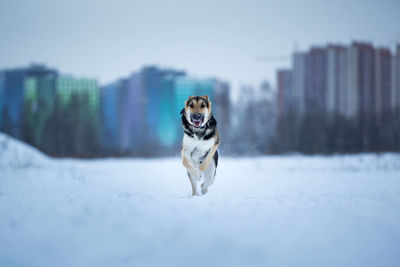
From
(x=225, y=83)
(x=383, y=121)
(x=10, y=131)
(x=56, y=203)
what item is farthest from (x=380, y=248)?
(x=225, y=83)

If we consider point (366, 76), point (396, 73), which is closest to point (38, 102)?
point (366, 76)

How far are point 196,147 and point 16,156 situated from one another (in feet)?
56.4

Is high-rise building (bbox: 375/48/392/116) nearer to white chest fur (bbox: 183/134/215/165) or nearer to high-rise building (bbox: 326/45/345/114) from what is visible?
high-rise building (bbox: 326/45/345/114)

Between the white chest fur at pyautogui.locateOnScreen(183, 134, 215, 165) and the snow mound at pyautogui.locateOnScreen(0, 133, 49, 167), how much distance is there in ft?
49.5

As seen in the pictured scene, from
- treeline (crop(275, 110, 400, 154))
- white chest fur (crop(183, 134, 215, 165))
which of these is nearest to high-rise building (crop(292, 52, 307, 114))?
treeline (crop(275, 110, 400, 154))

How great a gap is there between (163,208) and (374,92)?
62.0 metres

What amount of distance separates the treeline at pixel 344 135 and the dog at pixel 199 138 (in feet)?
104

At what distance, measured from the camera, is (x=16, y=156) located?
835 inches

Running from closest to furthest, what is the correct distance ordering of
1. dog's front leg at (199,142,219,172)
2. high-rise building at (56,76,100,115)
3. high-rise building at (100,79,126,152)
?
dog's front leg at (199,142,219,172), high-rise building at (56,76,100,115), high-rise building at (100,79,126,152)

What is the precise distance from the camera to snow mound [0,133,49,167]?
20.3 metres

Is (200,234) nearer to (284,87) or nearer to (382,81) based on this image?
(284,87)

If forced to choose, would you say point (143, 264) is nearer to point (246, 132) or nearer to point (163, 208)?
point (163, 208)

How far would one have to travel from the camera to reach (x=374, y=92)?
60750 millimetres

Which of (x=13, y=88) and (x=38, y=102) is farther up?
(x=13, y=88)
